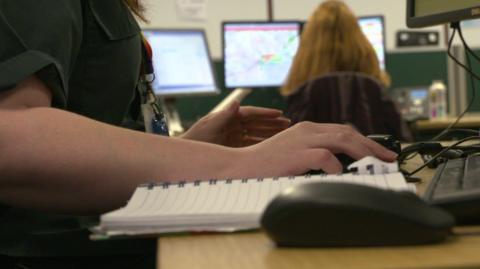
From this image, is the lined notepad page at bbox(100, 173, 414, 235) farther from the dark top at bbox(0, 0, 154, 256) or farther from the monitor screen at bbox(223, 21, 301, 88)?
the monitor screen at bbox(223, 21, 301, 88)

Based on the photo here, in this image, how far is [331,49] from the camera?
290 cm

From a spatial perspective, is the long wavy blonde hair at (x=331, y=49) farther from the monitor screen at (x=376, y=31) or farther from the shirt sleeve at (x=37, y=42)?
the shirt sleeve at (x=37, y=42)

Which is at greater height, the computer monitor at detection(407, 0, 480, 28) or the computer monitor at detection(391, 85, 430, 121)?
the computer monitor at detection(407, 0, 480, 28)

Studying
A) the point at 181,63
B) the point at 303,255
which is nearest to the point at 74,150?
the point at 303,255

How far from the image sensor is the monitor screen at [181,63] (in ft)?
10.1


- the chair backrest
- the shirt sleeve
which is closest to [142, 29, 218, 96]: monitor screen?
the chair backrest

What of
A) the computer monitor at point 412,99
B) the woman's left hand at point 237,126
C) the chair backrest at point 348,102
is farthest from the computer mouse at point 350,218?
the computer monitor at point 412,99

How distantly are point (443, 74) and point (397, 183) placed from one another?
320cm

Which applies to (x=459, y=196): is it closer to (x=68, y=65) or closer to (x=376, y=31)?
(x=68, y=65)

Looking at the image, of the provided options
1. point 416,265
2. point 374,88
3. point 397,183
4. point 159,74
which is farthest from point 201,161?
point 159,74

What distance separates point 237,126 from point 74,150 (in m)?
0.55

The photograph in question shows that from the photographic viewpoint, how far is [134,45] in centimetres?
93

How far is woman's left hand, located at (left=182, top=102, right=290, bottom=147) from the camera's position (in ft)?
3.49

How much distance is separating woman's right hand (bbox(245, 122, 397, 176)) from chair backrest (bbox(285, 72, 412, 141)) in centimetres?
202
